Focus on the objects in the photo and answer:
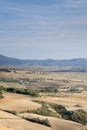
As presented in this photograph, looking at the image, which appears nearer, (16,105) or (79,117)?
(79,117)

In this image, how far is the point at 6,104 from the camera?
6022 centimetres

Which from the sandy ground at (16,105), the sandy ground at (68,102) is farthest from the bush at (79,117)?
the sandy ground at (16,105)

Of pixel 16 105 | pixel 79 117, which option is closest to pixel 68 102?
pixel 16 105

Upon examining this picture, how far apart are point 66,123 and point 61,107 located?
44.8 ft

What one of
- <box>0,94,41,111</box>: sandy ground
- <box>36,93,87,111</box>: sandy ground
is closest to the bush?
<box>36,93,87,111</box>: sandy ground

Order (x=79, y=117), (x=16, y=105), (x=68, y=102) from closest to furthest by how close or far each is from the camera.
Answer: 1. (x=79, y=117)
2. (x=16, y=105)
3. (x=68, y=102)

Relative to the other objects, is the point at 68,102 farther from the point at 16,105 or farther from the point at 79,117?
the point at 79,117

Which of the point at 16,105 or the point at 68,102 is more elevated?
the point at 16,105

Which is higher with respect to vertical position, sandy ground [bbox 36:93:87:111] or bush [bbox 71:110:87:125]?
sandy ground [bbox 36:93:87:111]

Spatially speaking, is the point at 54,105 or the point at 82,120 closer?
the point at 82,120

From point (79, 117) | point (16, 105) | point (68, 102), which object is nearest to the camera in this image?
point (79, 117)

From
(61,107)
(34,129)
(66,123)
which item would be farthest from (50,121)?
(61,107)

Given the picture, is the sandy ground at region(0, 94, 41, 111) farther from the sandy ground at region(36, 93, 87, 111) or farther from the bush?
the sandy ground at region(36, 93, 87, 111)

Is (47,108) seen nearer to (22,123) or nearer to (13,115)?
(13,115)
